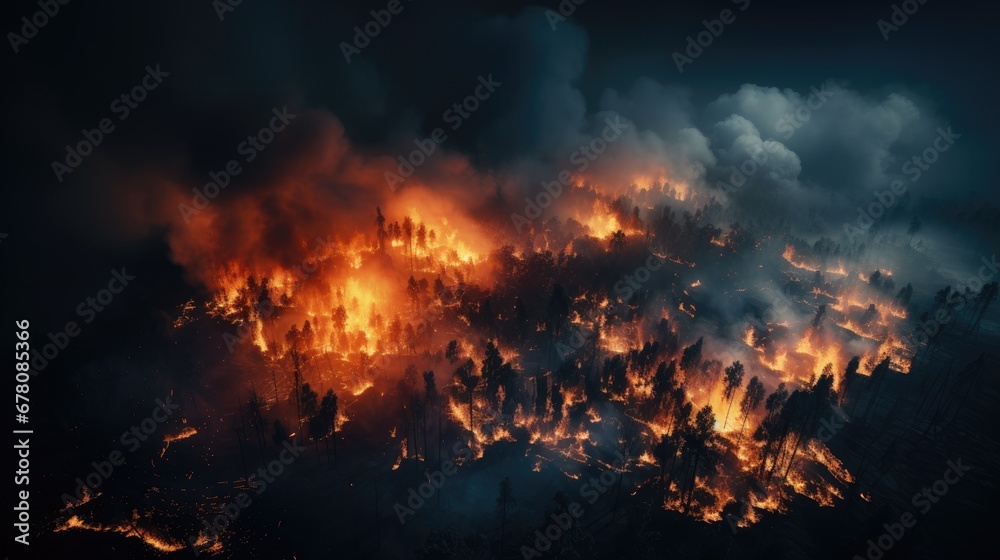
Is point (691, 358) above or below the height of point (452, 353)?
above

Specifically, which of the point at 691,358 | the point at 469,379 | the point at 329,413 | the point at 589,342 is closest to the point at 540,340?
the point at 589,342

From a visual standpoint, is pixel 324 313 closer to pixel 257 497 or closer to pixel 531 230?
pixel 257 497

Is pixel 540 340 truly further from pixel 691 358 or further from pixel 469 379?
pixel 691 358

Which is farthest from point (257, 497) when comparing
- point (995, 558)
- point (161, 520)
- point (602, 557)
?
point (995, 558)

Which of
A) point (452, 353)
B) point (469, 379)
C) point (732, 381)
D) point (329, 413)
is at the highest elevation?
point (732, 381)

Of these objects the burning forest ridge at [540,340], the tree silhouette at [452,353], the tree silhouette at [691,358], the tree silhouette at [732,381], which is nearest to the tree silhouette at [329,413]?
the burning forest ridge at [540,340]

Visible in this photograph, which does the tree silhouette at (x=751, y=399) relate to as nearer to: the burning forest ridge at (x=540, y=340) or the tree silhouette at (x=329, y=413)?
the burning forest ridge at (x=540, y=340)

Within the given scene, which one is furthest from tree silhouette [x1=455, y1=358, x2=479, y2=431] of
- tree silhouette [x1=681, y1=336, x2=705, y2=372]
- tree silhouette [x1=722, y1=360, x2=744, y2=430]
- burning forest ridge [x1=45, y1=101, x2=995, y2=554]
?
tree silhouette [x1=722, y1=360, x2=744, y2=430]

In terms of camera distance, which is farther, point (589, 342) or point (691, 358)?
point (589, 342)

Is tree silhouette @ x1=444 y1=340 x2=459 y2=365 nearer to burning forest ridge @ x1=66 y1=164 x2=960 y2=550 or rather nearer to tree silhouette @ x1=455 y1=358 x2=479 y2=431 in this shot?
burning forest ridge @ x1=66 y1=164 x2=960 y2=550

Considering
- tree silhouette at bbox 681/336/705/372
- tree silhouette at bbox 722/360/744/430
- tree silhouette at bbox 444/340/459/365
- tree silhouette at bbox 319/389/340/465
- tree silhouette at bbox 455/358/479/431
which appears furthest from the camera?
tree silhouette at bbox 681/336/705/372

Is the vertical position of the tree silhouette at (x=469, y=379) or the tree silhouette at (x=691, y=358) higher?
the tree silhouette at (x=691, y=358)
